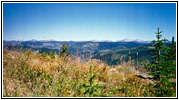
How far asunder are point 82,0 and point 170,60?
10.5 ft

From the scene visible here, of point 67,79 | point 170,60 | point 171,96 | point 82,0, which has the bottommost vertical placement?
point 171,96

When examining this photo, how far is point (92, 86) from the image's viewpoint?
13.0 feet

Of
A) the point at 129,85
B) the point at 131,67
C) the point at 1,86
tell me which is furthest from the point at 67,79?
the point at 131,67

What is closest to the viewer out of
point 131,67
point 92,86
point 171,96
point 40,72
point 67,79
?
point 92,86

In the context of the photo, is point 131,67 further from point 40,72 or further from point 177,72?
point 40,72

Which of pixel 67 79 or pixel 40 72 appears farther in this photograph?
pixel 40 72

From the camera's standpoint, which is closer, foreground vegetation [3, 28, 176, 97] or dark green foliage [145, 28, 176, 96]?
foreground vegetation [3, 28, 176, 97]

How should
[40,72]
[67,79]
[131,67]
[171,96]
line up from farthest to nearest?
[131,67]
[40,72]
[67,79]
[171,96]

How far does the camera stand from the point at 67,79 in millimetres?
4980

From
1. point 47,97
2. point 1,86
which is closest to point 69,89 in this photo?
point 47,97

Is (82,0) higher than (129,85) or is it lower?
higher

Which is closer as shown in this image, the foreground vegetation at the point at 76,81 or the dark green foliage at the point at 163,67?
the foreground vegetation at the point at 76,81

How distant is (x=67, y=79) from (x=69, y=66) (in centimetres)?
78

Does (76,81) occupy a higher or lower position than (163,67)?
lower
